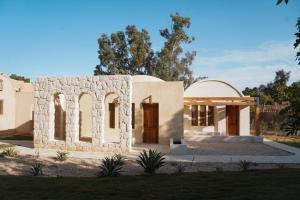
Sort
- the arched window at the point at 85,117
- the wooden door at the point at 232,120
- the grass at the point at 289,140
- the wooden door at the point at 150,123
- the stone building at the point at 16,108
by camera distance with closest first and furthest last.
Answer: the wooden door at the point at 150,123 → the grass at the point at 289,140 → the arched window at the point at 85,117 → the wooden door at the point at 232,120 → the stone building at the point at 16,108

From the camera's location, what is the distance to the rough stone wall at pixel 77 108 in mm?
15195

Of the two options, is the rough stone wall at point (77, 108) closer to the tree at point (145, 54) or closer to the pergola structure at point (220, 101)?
the pergola structure at point (220, 101)

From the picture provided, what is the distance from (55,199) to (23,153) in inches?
347

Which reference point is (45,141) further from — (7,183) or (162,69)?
(162,69)

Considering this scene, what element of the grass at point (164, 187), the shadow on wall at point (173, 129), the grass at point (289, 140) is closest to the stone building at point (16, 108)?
the shadow on wall at point (173, 129)

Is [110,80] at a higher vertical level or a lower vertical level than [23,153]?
higher

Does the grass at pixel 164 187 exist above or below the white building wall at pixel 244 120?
below

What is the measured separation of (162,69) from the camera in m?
38.5

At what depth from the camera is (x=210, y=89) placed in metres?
23.2

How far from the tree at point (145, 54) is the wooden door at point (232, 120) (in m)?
16.3

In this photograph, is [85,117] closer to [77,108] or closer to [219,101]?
[77,108]

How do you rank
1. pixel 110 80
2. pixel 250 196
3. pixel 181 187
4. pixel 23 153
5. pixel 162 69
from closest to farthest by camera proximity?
pixel 250 196 < pixel 181 187 < pixel 23 153 < pixel 110 80 < pixel 162 69

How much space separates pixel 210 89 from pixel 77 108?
10.8 m

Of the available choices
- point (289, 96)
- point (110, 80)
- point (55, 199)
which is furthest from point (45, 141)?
point (289, 96)
